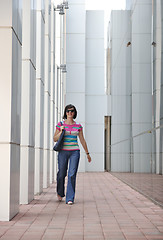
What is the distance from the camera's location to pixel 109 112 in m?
26.8

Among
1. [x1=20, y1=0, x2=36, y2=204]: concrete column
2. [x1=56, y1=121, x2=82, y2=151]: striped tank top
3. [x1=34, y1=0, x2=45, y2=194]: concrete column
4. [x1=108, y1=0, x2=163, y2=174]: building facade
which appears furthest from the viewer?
[x1=34, y1=0, x2=45, y2=194]: concrete column

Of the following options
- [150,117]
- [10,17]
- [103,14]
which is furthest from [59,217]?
[103,14]

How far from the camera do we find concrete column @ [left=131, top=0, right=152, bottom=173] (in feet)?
36.0

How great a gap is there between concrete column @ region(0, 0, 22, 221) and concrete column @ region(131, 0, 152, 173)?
4.50m

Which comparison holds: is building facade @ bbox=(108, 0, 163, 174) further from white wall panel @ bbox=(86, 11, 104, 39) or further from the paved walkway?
white wall panel @ bbox=(86, 11, 104, 39)

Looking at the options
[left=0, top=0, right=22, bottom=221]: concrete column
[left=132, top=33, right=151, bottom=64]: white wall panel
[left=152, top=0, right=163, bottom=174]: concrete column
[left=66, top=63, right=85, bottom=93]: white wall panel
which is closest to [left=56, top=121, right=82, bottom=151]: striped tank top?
[left=152, top=0, right=163, bottom=174]: concrete column

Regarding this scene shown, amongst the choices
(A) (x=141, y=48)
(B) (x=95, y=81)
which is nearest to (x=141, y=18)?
(A) (x=141, y=48)

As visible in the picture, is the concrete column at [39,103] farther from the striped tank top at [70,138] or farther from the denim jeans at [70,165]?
the striped tank top at [70,138]

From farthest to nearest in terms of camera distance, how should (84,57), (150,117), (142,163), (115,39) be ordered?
1. (84,57)
2. (115,39)
3. (142,163)
4. (150,117)

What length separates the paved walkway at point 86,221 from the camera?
507cm

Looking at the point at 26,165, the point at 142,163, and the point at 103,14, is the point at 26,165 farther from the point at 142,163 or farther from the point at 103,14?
the point at 103,14

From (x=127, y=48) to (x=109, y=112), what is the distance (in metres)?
10.5

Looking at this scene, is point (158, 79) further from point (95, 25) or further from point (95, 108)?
point (95, 25)

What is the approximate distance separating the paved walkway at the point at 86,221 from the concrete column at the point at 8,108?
33cm
